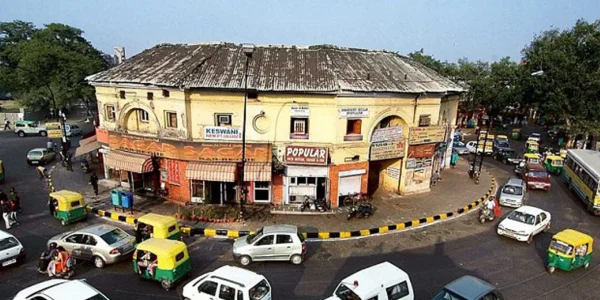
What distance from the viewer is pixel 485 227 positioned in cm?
2186

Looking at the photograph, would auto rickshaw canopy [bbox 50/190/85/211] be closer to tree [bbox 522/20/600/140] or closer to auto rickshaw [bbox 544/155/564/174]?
auto rickshaw [bbox 544/155/564/174]

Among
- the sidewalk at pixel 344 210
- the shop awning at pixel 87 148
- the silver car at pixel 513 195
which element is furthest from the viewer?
the shop awning at pixel 87 148

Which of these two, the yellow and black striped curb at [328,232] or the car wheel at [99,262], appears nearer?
the car wheel at [99,262]

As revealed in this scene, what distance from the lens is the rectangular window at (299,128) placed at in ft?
75.4

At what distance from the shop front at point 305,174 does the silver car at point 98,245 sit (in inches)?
390

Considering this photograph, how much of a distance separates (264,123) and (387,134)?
27.0 ft

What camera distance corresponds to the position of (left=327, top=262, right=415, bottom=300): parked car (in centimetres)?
1177

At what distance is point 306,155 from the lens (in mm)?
22547

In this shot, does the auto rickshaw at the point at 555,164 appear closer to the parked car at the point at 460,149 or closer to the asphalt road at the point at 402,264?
the parked car at the point at 460,149

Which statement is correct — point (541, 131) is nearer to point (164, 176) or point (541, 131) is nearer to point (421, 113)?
point (421, 113)

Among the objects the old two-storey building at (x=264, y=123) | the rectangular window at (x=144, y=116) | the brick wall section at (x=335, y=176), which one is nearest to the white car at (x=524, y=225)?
the old two-storey building at (x=264, y=123)

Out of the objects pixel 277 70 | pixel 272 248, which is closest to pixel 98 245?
pixel 272 248

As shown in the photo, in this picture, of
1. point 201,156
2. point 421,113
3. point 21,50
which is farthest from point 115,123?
point 21,50

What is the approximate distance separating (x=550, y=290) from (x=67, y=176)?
109 ft
